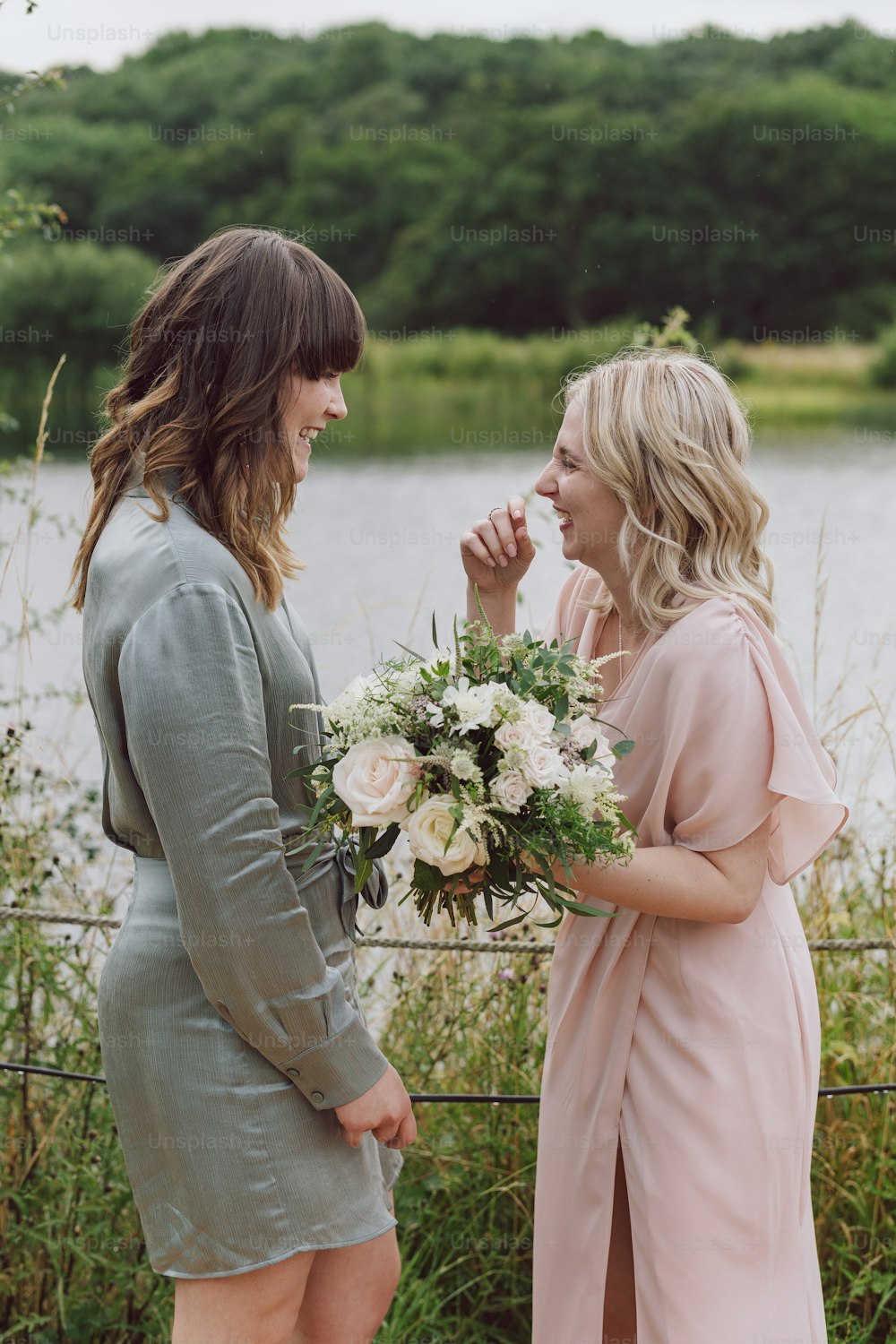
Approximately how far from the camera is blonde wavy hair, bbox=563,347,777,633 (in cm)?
217

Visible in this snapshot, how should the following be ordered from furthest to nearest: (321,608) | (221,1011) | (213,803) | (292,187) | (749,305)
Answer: (292,187) < (749,305) < (321,608) < (221,1011) < (213,803)

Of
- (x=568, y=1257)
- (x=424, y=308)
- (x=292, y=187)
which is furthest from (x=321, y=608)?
(x=292, y=187)

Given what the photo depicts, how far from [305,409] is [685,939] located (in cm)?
104

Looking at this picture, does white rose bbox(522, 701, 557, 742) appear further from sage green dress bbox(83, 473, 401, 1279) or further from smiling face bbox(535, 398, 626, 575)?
smiling face bbox(535, 398, 626, 575)

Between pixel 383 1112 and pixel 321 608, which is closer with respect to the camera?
pixel 383 1112

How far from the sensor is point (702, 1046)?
7.02ft

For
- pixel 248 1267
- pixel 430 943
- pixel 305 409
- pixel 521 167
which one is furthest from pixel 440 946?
pixel 521 167

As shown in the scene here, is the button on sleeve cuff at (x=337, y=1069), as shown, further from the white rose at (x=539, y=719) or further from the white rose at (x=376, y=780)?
the white rose at (x=539, y=719)

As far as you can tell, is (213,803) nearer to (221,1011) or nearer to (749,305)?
(221,1011)

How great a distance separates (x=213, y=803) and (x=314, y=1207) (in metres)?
0.63

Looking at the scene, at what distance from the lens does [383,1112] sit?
1943mm

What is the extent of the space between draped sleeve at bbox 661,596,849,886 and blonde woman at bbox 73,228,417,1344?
58cm

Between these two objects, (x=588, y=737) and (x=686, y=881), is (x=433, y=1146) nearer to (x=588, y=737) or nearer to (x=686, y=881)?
(x=686, y=881)

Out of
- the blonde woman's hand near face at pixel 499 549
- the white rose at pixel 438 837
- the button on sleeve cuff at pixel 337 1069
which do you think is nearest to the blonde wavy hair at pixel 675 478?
the blonde woman's hand near face at pixel 499 549
